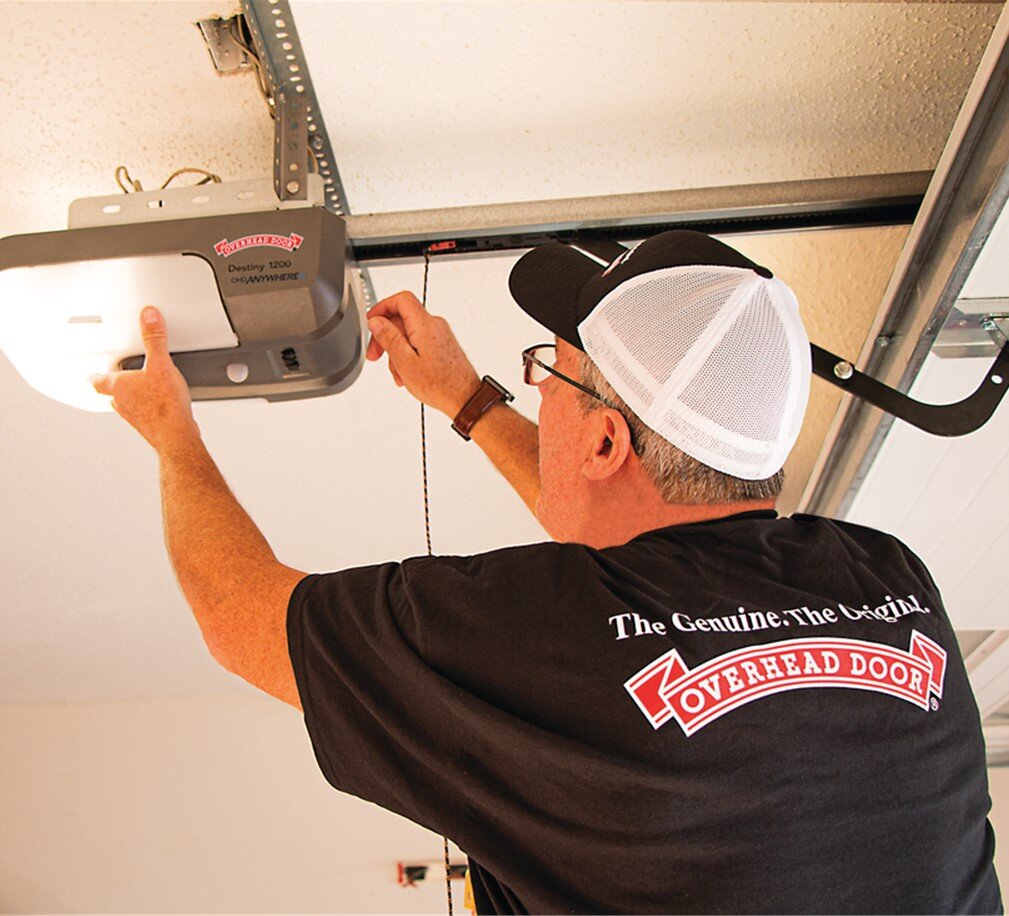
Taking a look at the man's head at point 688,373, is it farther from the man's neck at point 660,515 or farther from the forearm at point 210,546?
the forearm at point 210,546

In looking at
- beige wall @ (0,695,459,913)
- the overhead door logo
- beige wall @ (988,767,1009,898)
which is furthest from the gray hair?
beige wall @ (988,767,1009,898)

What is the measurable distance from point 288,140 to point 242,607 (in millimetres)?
511

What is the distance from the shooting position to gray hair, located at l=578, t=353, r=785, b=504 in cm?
100

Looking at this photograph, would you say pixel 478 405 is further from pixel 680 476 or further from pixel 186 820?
pixel 186 820

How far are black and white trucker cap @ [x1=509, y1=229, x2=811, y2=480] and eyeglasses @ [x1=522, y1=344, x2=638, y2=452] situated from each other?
0.09 ft

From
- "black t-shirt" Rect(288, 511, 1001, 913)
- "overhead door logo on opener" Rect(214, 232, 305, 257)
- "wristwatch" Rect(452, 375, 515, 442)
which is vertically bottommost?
"black t-shirt" Rect(288, 511, 1001, 913)

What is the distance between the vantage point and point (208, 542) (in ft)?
3.18

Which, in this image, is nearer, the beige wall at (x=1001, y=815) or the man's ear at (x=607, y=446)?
the man's ear at (x=607, y=446)

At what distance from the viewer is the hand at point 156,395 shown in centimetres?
106

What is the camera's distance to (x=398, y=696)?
33.2 inches

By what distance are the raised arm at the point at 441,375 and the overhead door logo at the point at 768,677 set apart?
482mm

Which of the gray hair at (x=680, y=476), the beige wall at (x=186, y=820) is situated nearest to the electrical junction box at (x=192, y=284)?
the gray hair at (x=680, y=476)

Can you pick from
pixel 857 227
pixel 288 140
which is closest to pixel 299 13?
pixel 288 140

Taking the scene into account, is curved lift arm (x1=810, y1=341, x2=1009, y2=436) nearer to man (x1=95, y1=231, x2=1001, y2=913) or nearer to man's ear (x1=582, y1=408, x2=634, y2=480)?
man (x1=95, y1=231, x2=1001, y2=913)
